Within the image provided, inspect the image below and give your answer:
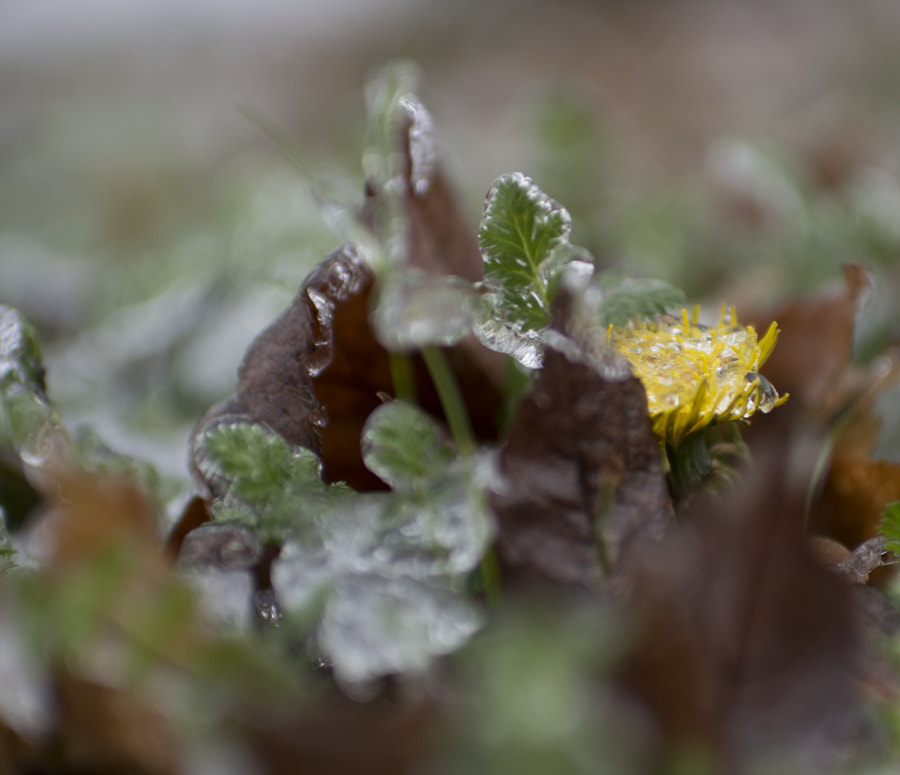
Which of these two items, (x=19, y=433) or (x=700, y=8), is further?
(x=700, y=8)

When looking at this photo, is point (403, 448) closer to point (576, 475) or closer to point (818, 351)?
point (576, 475)

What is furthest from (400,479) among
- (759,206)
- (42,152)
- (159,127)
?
(159,127)

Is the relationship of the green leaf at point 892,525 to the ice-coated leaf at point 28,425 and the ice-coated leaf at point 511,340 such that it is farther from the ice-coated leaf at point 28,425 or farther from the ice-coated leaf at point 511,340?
the ice-coated leaf at point 28,425

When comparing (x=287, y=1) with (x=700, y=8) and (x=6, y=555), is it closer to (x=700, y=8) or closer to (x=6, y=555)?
(x=700, y=8)

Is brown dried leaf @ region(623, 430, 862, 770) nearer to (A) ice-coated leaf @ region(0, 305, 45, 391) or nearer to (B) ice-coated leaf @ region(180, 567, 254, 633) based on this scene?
(B) ice-coated leaf @ region(180, 567, 254, 633)

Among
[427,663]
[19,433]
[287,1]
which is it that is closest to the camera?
[427,663]

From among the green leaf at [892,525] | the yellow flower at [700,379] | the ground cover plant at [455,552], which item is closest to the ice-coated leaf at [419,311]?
the ground cover plant at [455,552]
